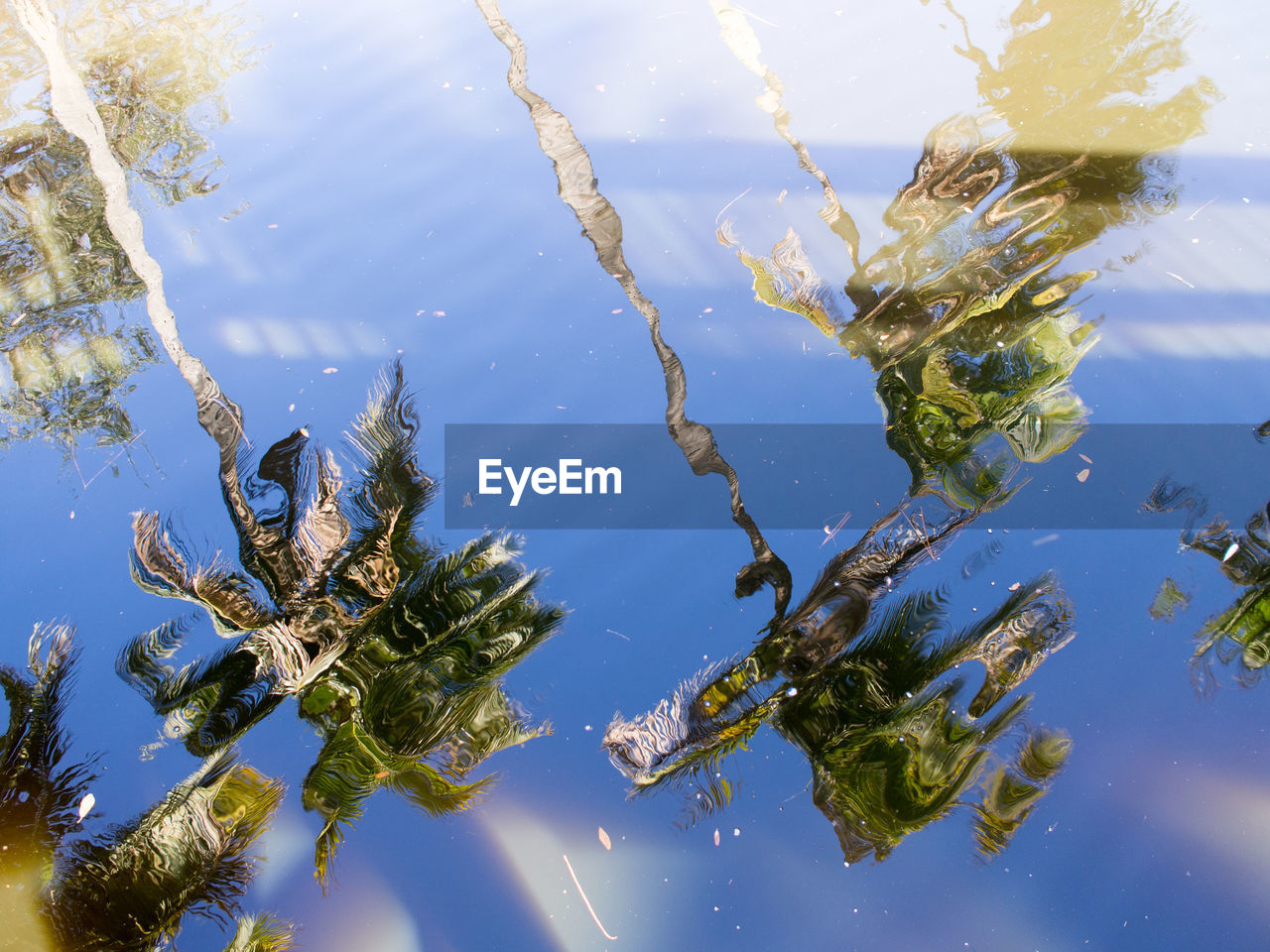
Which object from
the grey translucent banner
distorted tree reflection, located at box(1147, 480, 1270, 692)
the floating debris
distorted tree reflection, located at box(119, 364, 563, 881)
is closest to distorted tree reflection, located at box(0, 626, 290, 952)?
distorted tree reflection, located at box(119, 364, 563, 881)

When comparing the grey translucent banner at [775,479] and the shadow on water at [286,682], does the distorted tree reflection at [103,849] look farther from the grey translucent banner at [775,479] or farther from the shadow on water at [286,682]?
the grey translucent banner at [775,479]

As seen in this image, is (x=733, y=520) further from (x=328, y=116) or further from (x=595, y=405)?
(x=328, y=116)

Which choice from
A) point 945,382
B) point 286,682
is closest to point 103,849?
point 286,682

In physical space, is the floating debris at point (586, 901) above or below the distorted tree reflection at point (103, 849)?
below

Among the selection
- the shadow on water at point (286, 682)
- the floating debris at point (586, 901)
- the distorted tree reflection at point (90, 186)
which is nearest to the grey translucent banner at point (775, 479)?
the shadow on water at point (286, 682)

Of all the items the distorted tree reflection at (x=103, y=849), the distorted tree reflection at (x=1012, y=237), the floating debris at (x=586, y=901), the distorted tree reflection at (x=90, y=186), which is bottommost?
the floating debris at (x=586, y=901)

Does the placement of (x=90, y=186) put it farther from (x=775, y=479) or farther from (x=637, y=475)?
(x=775, y=479)
